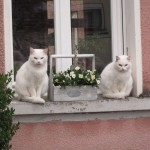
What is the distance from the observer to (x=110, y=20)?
5.45 m

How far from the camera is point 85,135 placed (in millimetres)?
5113

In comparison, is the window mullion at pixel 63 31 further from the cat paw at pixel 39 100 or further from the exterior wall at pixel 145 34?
the exterior wall at pixel 145 34

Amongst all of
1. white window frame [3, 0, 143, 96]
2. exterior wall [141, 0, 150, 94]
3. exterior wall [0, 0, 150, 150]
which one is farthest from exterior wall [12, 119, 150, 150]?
exterior wall [141, 0, 150, 94]

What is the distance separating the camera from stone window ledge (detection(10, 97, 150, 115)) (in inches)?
192

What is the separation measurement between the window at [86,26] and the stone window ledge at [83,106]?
0.17 m

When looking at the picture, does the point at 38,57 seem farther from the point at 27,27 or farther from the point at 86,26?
the point at 86,26

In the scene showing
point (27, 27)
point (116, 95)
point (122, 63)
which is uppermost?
point (27, 27)

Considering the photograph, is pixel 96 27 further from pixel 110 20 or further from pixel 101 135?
pixel 101 135

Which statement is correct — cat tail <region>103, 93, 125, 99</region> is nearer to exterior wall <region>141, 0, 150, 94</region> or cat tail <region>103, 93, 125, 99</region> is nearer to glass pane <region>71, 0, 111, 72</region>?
exterior wall <region>141, 0, 150, 94</region>

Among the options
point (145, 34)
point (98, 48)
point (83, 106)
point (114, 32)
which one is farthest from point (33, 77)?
point (145, 34)

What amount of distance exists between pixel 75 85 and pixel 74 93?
0.26 ft

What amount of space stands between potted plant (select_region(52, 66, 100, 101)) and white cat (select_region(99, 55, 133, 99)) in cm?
12

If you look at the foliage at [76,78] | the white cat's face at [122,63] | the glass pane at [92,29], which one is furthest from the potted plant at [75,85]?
the glass pane at [92,29]

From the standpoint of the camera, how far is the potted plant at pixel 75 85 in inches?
194
